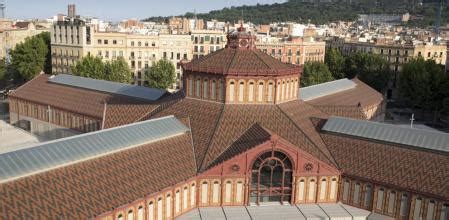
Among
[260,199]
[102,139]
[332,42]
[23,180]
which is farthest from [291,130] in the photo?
[332,42]

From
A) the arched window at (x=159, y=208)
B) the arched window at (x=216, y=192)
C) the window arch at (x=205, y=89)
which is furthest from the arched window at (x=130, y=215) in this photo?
the window arch at (x=205, y=89)

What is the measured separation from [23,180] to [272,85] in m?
22.5

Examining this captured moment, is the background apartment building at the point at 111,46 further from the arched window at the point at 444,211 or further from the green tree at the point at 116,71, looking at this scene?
the arched window at the point at 444,211

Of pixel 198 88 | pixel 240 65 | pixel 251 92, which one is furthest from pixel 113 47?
pixel 251 92

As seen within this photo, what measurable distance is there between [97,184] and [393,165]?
22.4 meters

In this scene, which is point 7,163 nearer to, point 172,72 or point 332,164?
point 332,164

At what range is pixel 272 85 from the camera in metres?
40.1

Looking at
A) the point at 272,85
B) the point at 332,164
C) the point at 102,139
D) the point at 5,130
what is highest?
the point at 272,85

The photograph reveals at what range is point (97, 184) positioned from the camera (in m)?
28.7

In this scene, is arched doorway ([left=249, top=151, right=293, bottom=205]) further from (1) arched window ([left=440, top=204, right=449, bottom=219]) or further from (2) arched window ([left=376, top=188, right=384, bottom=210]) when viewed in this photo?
(1) arched window ([left=440, top=204, right=449, bottom=219])

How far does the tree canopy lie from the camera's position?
262 ft

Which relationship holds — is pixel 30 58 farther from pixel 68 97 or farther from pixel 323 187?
pixel 323 187

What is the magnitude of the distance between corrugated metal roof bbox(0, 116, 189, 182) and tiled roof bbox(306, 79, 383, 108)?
24887 mm

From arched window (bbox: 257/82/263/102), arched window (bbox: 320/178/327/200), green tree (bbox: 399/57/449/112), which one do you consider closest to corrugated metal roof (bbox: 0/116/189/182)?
arched window (bbox: 257/82/263/102)
